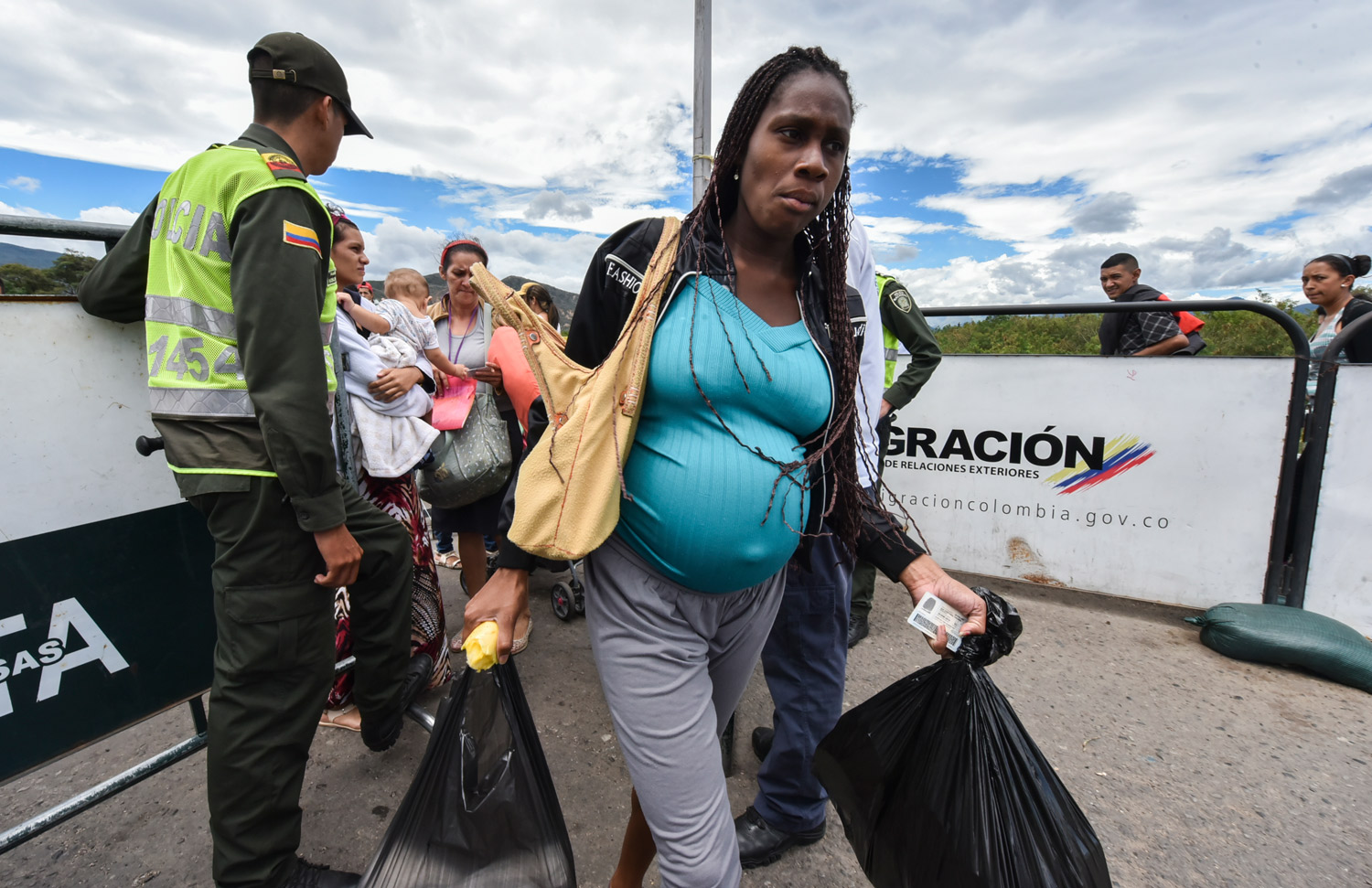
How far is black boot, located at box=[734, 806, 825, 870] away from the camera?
1944 millimetres

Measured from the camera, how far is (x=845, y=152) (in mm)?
1311

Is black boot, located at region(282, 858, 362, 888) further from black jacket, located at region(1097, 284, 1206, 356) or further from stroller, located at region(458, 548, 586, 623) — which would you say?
black jacket, located at region(1097, 284, 1206, 356)

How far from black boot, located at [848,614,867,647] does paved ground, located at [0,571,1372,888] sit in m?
0.05

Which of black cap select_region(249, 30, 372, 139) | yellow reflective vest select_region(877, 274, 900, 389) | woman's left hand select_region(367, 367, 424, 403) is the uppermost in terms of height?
black cap select_region(249, 30, 372, 139)

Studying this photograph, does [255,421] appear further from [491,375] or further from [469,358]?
[469,358]

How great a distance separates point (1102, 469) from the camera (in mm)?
3873

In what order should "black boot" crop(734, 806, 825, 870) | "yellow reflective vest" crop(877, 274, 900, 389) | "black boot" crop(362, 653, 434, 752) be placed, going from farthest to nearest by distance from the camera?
"yellow reflective vest" crop(877, 274, 900, 389)
"black boot" crop(362, 653, 434, 752)
"black boot" crop(734, 806, 825, 870)

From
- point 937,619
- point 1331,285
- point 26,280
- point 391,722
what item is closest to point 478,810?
point 937,619

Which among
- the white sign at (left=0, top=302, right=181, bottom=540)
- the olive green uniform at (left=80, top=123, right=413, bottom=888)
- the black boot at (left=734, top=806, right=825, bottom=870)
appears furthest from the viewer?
the black boot at (left=734, top=806, right=825, bottom=870)

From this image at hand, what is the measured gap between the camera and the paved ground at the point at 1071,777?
6.47 feet

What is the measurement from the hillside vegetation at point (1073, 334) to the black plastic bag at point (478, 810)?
11.0 metres

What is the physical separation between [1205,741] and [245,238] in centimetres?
376

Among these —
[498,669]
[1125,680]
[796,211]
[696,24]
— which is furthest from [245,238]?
[1125,680]

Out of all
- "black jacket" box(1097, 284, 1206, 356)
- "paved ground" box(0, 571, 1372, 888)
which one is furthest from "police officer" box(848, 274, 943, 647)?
"black jacket" box(1097, 284, 1206, 356)
